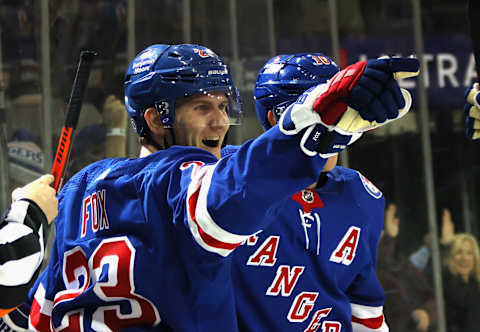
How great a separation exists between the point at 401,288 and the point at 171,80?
188 inches

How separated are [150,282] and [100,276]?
0.48 ft

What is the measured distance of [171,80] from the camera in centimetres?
192

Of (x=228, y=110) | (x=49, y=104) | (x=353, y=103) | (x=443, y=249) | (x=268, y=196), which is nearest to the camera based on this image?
(x=353, y=103)

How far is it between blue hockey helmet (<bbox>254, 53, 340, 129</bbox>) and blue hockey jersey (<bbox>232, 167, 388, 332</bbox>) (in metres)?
0.30

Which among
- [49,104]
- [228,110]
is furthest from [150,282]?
[49,104]

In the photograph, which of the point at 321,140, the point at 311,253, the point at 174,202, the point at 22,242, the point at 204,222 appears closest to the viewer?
the point at 321,140

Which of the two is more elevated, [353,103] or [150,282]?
[353,103]

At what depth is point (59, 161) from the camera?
2.16m

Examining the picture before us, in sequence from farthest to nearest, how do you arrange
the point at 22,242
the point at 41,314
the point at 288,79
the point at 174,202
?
1. the point at 288,79
2. the point at 41,314
3. the point at 22,242
4. the point at 174,202

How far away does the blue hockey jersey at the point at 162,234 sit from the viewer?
140cm

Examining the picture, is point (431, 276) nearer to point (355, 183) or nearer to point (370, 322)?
point (370, 322)

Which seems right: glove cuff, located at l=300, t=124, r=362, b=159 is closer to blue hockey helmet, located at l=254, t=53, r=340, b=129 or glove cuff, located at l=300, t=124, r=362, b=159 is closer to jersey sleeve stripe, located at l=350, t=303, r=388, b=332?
blue hockey helmet, located at l=254, t=53, r=340, b=129

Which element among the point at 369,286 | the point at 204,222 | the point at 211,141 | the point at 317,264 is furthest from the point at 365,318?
the point at 204,222

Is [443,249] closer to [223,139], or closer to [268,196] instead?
[223,139]
